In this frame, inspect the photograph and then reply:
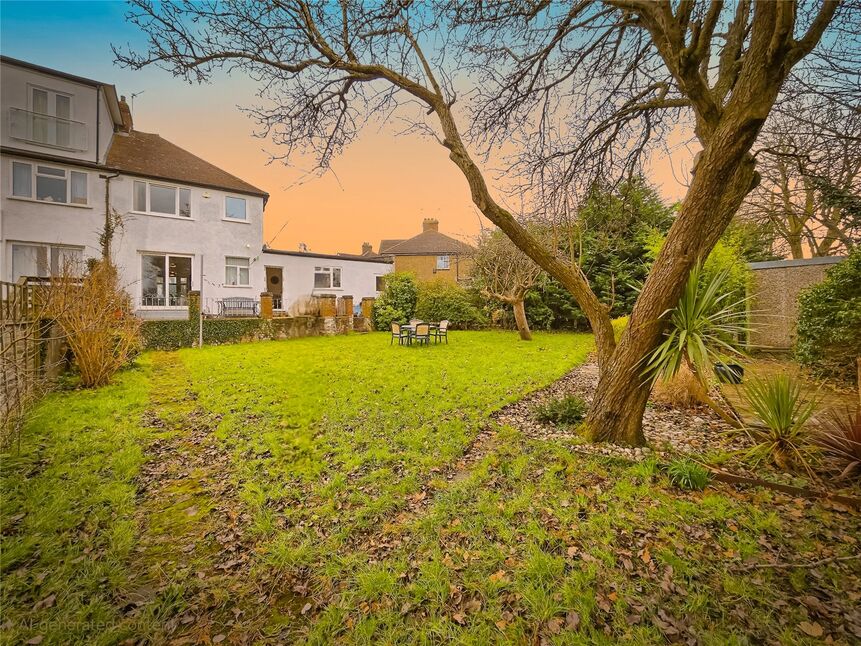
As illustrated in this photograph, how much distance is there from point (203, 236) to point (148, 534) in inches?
735

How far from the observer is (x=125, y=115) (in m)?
19.0

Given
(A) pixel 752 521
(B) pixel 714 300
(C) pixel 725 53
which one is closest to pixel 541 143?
(C) pixel 725 53

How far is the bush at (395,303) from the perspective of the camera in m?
20.1

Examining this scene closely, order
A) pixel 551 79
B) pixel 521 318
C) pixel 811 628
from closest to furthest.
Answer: pixel 811 628, pixel 551 79, pixel 521 318

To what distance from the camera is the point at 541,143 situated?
6957mm

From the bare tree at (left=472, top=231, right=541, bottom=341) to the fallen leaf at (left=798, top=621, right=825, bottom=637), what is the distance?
46.8 feet

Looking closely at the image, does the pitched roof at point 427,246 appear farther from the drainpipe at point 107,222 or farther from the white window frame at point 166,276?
the drainpipe at point 107,222

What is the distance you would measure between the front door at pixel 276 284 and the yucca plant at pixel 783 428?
75.8ft

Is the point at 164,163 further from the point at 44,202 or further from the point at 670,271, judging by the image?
the point at 670,271

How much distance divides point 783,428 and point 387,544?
14.7 feet

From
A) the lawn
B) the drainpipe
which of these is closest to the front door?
the drainpipe

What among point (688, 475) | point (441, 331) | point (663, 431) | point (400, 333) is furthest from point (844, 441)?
point (441, 331)

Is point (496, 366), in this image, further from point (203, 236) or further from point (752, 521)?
point (203, 236)

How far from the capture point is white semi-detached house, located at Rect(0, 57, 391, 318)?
14.6 m
